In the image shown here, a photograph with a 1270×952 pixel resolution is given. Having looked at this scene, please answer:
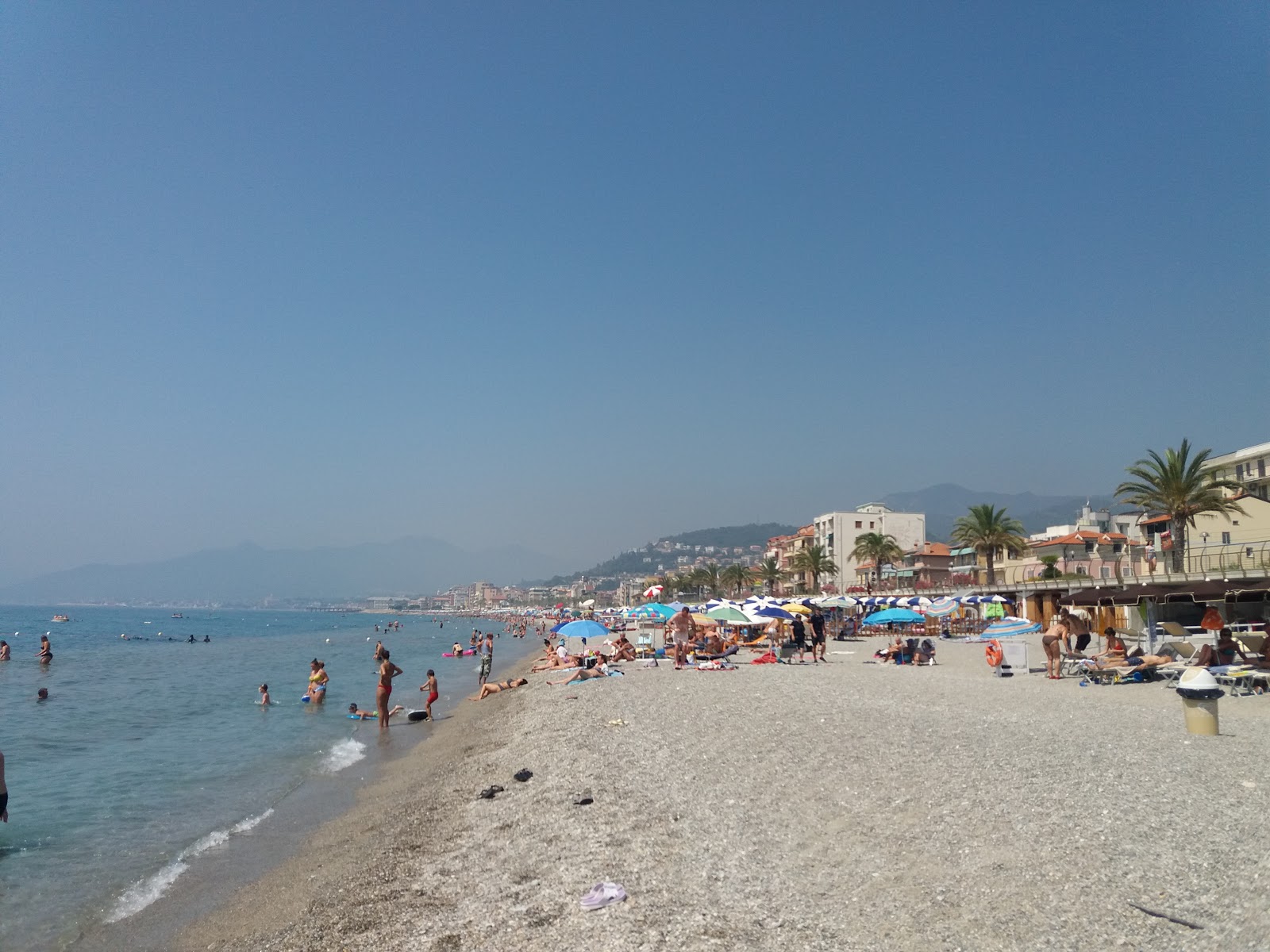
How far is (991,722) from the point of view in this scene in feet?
37.9

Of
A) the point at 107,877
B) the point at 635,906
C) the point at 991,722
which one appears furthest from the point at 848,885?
the point at 107,877

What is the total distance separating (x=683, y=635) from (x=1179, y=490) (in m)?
24.7

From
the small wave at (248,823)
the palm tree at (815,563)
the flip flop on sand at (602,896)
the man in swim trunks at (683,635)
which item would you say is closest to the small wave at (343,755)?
the small wave at (248,823)

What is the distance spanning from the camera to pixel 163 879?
848 centimetres

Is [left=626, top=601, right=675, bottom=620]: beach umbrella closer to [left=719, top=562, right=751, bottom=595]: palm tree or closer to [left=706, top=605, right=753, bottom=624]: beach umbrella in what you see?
[left=706, top=605, right=753, bottom=624]: beach umbrella

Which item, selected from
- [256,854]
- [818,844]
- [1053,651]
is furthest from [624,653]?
[818,844]

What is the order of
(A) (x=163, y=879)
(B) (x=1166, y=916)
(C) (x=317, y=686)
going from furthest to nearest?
(C) (x=317, y=686)
(A) (x=163, y=879)
(B) (x=1166, y=916)

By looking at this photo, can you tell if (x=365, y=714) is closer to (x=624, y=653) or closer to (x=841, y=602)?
(x=624, y=653)

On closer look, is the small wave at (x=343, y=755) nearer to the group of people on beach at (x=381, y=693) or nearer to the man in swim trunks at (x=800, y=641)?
the group of people on beach at (x=381, y=693)

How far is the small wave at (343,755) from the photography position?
14477 mm

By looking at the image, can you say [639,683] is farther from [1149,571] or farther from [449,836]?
[1149,571]

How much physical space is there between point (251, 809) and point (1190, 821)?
11.2 metres

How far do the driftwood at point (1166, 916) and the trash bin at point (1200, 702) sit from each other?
6.48m

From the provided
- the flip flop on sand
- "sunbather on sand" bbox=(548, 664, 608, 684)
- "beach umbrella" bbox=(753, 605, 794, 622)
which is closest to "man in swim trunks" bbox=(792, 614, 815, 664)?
"beach umbrella" bbox=(753, 605, 794, 622)
